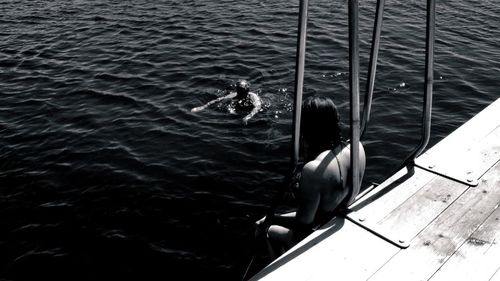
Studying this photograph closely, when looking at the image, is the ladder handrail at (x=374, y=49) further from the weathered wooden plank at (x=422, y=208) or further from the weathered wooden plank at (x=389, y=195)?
the weathered wooden plank at (x=422, y=208)

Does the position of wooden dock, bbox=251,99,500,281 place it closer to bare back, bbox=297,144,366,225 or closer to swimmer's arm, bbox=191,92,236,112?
bare back, bbox=297,144,366,225

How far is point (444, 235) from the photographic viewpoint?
4090 millimetres

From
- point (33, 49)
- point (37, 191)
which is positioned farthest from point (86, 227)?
point (33, 49)

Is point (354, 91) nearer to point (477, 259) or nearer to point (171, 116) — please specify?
point (477, 259)

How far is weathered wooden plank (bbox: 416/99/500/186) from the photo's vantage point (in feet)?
16.3

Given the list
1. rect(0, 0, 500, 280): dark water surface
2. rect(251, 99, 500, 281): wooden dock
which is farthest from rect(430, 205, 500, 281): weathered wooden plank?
rect(0, 0, 500, 280): dark water surface

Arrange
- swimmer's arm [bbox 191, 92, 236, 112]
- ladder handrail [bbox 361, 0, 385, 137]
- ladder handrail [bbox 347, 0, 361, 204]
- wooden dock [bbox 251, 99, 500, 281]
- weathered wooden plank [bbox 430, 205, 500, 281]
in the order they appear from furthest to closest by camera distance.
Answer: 1. swimmer's arm [bbox 191, 92, 236, 112]
2. ladder handrail [bbox 361, 0, 385, 137]
3. wooden dock [bbox 251, 99, 500, 281]
4. weathered wooden plank [bbox 430, 205, 500, 281]
5. ladder handrail [bbox 347, 0, 361, 204]

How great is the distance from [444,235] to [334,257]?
1.03 meters

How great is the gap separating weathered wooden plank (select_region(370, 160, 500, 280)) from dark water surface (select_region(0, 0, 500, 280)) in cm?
310

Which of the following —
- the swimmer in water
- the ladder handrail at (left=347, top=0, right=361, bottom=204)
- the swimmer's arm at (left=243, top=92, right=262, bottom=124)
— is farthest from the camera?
the swimmer in water

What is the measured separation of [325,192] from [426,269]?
1.07m

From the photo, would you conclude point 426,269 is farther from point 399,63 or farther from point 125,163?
point 399,63

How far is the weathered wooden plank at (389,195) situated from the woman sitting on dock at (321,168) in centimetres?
23

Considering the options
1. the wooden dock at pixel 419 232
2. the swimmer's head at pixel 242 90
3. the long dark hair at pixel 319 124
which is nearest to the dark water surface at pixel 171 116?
the swimmer's head at pixel 242 90
